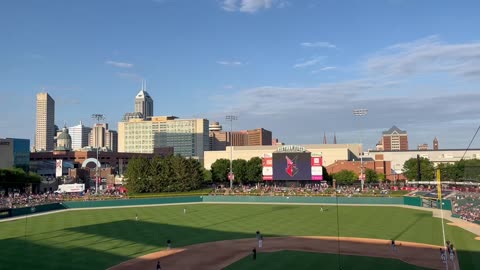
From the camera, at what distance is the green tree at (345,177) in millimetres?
127844

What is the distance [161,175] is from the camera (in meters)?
108

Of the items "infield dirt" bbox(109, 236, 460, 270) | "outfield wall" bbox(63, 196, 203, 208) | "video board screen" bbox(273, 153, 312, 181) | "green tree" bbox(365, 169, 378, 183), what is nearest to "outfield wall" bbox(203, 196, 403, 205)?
"outfield wall" bbox(63, 196, 203, 208)

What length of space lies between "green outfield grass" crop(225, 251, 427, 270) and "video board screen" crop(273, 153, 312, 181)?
63097 mm

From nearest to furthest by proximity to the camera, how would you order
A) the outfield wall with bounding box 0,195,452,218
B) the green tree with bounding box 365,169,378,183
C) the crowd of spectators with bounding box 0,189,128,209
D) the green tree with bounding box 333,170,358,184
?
the crowd of spectators with bounding box 0,189,128,209 < the outfield wall with bounding box 0,195,452,218 < the green tree with bounding box 333,170,358,184 < the green tree with bounding box 365,169,378,183

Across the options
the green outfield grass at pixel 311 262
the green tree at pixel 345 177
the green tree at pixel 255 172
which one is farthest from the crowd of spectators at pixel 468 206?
the green tree at pixel 255 172

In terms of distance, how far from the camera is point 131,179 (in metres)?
107

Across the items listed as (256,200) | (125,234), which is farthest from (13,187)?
(125,234)

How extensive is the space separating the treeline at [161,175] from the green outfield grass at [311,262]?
72962mm

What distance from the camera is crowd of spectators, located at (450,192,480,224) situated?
57.7 metres

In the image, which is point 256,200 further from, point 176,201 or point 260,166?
point 260,166

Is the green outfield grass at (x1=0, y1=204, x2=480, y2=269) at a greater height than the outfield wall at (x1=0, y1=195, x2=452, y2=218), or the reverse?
the outfield wall at (x1=0, y1=195, x2=452, y2=218)

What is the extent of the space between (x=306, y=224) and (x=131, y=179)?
62.3 metres

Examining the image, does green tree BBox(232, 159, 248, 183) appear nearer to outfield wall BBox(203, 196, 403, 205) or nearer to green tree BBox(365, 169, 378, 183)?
outfield wall BBox(203, 196, 403, 205)

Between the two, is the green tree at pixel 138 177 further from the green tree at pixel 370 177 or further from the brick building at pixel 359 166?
the green tree at pixel 370 177
